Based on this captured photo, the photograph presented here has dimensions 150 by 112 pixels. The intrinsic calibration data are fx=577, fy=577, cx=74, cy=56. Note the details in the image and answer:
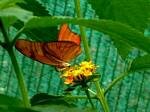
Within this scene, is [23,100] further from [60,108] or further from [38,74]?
[38,74]

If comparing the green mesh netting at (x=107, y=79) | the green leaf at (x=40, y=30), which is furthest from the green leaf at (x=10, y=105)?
the green mesh netting at (x=107, y=79)

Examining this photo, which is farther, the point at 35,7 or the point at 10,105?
the point at 35,7

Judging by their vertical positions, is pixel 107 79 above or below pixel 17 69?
below

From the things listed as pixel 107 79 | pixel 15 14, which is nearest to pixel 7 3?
pixel 15 14

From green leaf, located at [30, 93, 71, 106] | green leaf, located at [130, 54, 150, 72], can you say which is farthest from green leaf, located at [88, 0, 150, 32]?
green leaf, located at [30, 93, 71, 106]

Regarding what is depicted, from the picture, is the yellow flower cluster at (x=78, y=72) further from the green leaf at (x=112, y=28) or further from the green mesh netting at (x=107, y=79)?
the green mesh netting at (x=107, y=79)

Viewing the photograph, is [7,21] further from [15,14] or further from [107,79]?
[107,79]
